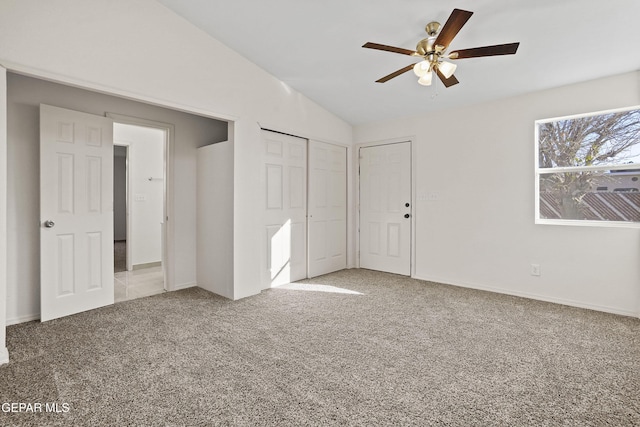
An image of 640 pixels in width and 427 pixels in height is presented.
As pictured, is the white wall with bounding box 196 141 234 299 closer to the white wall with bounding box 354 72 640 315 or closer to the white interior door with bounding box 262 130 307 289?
the white interior door with bounding box 262 130 307 289

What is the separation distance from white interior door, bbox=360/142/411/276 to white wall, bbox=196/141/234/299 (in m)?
2.31

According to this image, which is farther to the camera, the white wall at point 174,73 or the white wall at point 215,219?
the white wall at point 215,219

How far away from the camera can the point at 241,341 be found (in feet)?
8.41

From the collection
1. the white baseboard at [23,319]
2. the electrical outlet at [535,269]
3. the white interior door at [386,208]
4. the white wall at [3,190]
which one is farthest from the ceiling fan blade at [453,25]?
the white baseboard at [23,319]

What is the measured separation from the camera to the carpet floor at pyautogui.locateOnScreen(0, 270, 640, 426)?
5.58ft

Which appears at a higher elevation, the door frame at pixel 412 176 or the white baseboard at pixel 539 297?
the door frame at pixel 412 176

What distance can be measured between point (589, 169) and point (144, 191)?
6.08m

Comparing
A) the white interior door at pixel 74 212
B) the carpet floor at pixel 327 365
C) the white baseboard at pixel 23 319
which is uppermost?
the white interior door at pixel 74 212

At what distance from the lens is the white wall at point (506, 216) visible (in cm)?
324

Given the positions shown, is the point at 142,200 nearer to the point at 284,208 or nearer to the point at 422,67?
the point at 284,208

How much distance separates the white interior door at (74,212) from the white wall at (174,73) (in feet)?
0.60

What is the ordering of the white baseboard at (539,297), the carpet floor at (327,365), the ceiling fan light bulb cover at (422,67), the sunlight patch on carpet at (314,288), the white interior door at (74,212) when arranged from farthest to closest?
1. the sunlight patch on carpet at (314,288)
2. the white baseboard at (539,297)
3. the white interior door at (74,212)
4. the ceiling fan light bulb cover at (422,67)
5. the carpet floor at (327,365)

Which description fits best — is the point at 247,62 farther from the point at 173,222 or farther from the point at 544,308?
the point at 544,308

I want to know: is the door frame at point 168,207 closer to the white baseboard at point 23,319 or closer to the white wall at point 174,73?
the white wall at point 174,73
